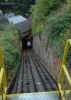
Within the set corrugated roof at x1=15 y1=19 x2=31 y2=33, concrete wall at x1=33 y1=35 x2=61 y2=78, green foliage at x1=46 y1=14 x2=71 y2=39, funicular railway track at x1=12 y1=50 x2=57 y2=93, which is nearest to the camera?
funicular railway track at x1=12 y1=50 x2=57 y2=93

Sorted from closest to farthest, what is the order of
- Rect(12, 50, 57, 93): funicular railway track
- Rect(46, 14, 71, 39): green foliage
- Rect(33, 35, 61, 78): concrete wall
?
Rect(12, 50, 57, 93): funicular railway track
Rect(33, 35, 61, 78): concrete wall
Rect(46, 14, 71, 39): green foliage

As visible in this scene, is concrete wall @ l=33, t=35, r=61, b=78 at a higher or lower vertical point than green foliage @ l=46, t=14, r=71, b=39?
lower

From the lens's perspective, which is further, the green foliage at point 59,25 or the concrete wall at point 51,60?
the green foliage at point 59,25

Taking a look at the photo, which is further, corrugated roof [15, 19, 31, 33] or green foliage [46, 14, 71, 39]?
corrugated roof [15, 19, 31, 33]

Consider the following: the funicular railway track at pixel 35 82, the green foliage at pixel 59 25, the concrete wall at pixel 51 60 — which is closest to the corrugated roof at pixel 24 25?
the concrete wall at pixel 51 60

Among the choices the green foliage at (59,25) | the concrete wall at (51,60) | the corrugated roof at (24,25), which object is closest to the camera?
the concrete wall at (51,60)

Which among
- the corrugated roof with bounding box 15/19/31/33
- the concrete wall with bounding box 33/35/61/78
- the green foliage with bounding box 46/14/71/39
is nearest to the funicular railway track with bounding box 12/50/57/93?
the concrete wall with bounding box 33/35/61/78

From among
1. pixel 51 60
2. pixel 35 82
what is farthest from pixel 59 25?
pixel 35 82

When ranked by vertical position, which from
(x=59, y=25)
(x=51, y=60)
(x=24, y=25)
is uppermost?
(x=59, y=25)

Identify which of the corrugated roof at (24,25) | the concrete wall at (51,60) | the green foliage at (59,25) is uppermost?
the green foliage at (59,25)

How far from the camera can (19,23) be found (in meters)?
30.8

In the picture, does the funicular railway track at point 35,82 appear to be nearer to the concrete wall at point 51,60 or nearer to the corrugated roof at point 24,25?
the concrete wall at point 51,60

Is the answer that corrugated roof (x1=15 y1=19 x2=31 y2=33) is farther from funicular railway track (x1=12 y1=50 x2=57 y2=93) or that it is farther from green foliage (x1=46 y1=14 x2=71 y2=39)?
green foliage (x1=46 y1=14 x2=71 y2=39)

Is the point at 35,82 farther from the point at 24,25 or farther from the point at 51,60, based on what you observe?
the point at 24,25
